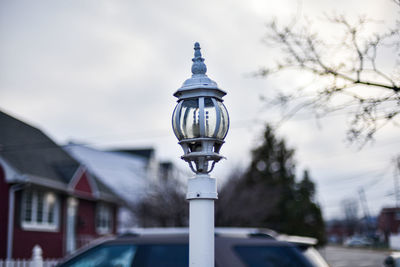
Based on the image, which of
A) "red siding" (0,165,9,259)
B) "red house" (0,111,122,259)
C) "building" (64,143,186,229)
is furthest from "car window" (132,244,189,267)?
"building" (64,143,186,229)

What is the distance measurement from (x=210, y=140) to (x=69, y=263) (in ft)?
8.59

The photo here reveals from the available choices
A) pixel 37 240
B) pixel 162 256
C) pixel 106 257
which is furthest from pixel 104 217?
pixel 162 256

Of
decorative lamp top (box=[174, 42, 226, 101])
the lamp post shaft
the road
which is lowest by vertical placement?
→ the road

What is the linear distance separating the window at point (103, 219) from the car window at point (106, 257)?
67.1 ft

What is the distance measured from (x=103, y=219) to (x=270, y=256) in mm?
21979

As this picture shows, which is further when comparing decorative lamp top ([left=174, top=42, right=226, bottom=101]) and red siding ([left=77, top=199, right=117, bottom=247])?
red siding ([left=77, top=199, right=117, bottom=247])

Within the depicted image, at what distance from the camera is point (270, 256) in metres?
5.29

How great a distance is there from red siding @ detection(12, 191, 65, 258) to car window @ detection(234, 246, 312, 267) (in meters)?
15.0

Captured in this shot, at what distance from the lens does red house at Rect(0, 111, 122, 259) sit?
60.1 ft

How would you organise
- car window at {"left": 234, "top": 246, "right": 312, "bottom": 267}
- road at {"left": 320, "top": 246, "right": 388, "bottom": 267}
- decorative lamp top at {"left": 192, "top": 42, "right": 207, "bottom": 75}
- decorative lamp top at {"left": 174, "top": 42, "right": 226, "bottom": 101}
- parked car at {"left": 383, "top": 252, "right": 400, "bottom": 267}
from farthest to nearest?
1. road at {"left": 320, "top": 246, "right": 388, "bottom": 267}
2. parked car at {"left": 383, "top": 252, "right": 400, "bottom": 267}
3. car window at {"left": 234, "top": 246, "right": 312, "bottom": 267}
4. decorative lamp top at {"left": 192, "top": 42, "right": 207, "bottom": 75}
5. decorative lamp top at {"left": 174, "top": 42, "right": 226, "bottom": 101}

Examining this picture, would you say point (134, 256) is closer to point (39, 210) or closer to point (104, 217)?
point (39, 210)

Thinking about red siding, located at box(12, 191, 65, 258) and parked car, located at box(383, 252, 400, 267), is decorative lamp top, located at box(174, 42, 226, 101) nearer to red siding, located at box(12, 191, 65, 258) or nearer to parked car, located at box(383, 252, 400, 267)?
parked car, located at box(383, 252, 400, 267)

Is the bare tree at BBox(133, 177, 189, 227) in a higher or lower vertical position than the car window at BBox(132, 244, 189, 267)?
higher

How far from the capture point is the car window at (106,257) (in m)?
5.36
